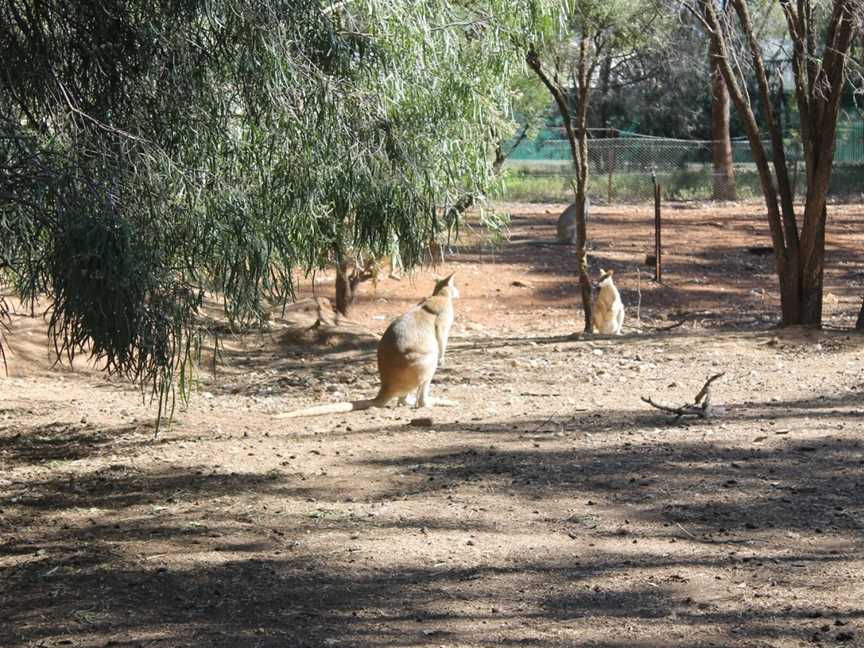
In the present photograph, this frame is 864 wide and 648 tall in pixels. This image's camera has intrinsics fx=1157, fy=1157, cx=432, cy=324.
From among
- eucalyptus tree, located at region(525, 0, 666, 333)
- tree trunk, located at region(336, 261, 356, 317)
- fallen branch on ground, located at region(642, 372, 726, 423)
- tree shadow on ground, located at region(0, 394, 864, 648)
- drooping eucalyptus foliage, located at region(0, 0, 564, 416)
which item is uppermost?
eucalyptus tree, located at region(525, 0, 666, 333)

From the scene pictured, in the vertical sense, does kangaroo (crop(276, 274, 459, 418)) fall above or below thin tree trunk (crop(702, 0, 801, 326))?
below

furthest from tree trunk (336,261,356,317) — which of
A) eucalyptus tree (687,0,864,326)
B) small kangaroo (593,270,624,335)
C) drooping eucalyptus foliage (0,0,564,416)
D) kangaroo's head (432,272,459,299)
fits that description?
drooping eucalyptus foliage (0,0,564,416)

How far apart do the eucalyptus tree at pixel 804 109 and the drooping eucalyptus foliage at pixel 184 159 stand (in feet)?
20.5

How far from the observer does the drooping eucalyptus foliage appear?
4.43 metres

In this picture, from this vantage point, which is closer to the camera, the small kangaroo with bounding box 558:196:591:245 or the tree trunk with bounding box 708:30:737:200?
the small kangaroo with bounding box 558:196:591:245

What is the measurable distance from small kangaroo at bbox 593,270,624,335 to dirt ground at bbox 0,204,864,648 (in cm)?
123

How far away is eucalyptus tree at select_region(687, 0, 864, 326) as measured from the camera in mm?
11398

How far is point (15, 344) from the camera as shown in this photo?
1172 centimetres

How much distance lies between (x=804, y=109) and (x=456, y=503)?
7.45 m

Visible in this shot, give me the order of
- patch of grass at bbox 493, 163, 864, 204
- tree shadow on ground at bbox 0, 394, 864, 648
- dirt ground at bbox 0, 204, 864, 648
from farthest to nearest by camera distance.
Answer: patch of grass at bbox 493, 163, 864, 204
dirt ground at bbox 0, 204, 864, 648
tree shadow on ground at bbox 0, 394, 864, 648

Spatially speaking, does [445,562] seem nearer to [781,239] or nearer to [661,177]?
[781,239]

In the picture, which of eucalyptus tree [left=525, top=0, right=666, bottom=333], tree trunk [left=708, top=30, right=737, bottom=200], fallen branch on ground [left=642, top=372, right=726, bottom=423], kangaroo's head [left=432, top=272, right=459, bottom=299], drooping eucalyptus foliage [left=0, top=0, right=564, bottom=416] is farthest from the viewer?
tree trunk [left=708, top=30, right=737, bottom=200]

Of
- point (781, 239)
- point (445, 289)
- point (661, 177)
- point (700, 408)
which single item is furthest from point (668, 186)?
point (700, 408)

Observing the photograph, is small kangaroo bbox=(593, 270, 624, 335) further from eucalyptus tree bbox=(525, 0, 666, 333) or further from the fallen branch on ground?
the fallen branch on ground
